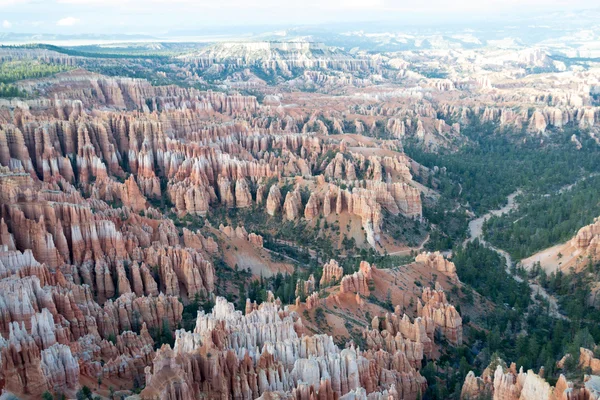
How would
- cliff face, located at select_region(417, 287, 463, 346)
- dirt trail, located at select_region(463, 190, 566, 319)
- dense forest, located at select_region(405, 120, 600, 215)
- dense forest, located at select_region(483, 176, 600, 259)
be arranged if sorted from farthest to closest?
dense forest, located at select_region(405, 120, 600, 215) < dense forest, located at select_region(483, 176, 600, 259) < dirt trail, located at select_region(463, 190, 566, 319) < cliff face, located at select_region(417, 287, 463, 346)

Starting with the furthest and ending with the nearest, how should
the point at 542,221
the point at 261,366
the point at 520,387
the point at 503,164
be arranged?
the point at 503,164 → the point at 542,221 → the point at 520,387 → the point at 261,366

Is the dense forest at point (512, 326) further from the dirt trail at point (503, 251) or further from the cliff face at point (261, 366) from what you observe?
the cliff face at point (261, 366)

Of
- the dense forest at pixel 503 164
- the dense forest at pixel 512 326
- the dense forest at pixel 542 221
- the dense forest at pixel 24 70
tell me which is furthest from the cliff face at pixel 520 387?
the dense forest at pixel 24 70

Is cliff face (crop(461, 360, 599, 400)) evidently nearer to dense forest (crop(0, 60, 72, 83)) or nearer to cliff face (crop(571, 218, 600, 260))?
cliff face (crop(571, 218, 600, 260))

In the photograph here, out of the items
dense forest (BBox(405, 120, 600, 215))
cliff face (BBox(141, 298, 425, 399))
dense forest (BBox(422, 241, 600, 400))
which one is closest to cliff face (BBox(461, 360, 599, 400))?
dense forest (BBox(422, 241, 600, 400))

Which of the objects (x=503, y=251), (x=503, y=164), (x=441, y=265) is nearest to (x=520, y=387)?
(x=441, y=265)

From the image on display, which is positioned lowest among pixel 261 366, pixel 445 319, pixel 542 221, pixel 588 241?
pixel 542 221

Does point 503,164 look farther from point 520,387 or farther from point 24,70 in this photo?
point 24,70

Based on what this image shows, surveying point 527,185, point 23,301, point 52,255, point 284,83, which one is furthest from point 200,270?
point 284,83

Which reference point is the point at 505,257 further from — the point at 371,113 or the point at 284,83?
the point at 284,83
